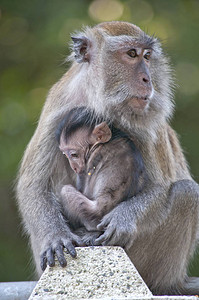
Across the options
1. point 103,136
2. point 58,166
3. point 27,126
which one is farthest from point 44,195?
point 27,126

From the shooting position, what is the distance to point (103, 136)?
7125mm

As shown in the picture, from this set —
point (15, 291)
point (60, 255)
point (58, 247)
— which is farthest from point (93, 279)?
point (15, 291)

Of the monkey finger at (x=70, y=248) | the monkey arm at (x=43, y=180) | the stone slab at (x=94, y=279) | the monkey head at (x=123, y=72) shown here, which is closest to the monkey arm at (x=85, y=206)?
the monkey arm at (x=43, y=180)

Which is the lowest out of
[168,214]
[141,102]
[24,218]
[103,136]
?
[24,218]

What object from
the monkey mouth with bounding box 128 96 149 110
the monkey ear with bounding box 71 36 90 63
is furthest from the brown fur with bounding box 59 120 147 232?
the monkey ear with bounding box 71 36 90 63

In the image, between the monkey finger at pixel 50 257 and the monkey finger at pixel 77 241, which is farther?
the monkey finger at pixel 77 241

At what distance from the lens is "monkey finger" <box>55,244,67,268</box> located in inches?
239

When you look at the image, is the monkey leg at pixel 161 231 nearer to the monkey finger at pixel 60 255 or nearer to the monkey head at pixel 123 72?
the monkey finger at pixel 60 255

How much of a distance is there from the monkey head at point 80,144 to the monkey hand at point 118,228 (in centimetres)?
64

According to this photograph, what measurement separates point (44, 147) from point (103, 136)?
33.8 inches

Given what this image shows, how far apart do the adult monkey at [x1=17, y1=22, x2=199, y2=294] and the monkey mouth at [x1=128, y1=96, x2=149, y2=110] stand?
0.03 ft

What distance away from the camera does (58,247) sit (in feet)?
21.4

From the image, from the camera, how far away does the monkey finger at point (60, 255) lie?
19.9 ft

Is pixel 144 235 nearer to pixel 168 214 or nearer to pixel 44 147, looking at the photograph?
pixel 168 214
